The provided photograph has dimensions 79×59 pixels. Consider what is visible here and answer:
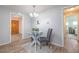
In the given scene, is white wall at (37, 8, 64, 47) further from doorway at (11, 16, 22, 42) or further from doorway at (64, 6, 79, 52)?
doorway at (11, 16, 22, 42)

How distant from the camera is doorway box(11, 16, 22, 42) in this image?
300 centimetres

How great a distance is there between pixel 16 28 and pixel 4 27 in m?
0.39

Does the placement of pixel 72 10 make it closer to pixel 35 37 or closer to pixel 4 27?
pixel 35 37

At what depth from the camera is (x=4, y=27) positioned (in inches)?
120

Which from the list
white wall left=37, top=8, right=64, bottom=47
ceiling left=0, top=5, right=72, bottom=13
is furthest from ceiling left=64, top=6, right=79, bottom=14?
ceiling left=0, top=5, right=72, bottom=13

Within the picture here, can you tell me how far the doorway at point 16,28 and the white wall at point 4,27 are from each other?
14 centimetres

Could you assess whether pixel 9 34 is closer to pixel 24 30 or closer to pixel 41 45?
pixel 24 30

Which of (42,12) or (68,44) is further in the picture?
(68,44)

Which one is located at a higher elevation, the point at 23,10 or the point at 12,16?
the point at 23,10

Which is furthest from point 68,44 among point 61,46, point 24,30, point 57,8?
point 24,30

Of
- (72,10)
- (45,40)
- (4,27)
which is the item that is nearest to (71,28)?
(72,10)

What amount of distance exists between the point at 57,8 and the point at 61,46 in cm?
127

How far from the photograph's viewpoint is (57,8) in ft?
9.91

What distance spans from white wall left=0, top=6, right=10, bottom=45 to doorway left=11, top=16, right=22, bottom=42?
5.6 inches
